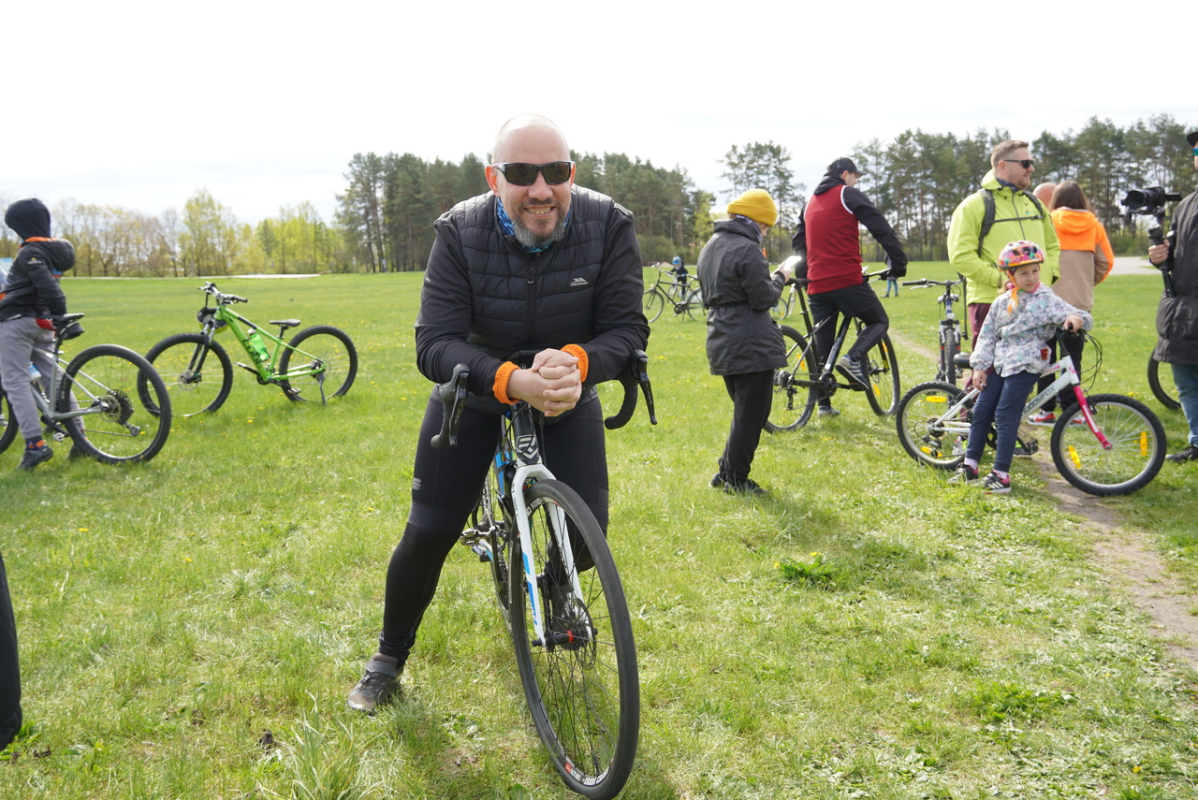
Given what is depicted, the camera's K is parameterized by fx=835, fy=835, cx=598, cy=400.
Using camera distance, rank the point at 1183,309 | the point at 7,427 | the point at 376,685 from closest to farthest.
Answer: the point at 376,685
the point at 1183,309
the point at 7,427

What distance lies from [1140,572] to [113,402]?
8025 millimetres

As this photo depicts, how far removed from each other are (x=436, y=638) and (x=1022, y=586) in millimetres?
3046

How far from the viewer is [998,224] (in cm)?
678

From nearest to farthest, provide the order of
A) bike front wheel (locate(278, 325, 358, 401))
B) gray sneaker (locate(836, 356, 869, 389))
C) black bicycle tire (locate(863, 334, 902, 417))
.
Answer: gray sneaker (locate(836, 356, 869, 389)) < black bicycle tire (locate(863, 334, 902, 417)) < bike front wheel (locate(278, 325, 358, 401))

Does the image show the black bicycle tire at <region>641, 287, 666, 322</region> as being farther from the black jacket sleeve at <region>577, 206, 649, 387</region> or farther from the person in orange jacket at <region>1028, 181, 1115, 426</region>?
the black jacket sleeve at <region>577, 206, 649, 387</region>

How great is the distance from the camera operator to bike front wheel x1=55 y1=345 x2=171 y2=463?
333 inches

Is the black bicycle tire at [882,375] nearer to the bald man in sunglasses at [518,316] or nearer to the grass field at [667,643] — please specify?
the grass field at [667,643]

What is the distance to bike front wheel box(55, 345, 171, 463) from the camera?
7.46 metres

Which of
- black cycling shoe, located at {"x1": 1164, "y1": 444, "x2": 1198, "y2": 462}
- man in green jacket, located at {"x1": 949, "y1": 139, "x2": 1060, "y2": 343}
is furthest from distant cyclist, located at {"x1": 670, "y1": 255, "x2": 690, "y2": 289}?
black cycling shoe, located at {"x1": 1164, "y1": 444, "x2": 1198, "y2": 462}

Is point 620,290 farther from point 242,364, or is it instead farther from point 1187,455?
point 242,364

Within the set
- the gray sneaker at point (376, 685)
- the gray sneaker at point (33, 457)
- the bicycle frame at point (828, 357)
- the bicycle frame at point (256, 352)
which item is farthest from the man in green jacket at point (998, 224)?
the gray sneaker at point (33, 457)

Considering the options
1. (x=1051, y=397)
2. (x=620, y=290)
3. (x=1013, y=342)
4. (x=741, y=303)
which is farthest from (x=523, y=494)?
(x=1051, y=397)

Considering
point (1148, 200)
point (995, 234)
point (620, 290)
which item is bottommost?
point (620, 290)

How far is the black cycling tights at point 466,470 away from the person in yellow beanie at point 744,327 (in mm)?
2994
